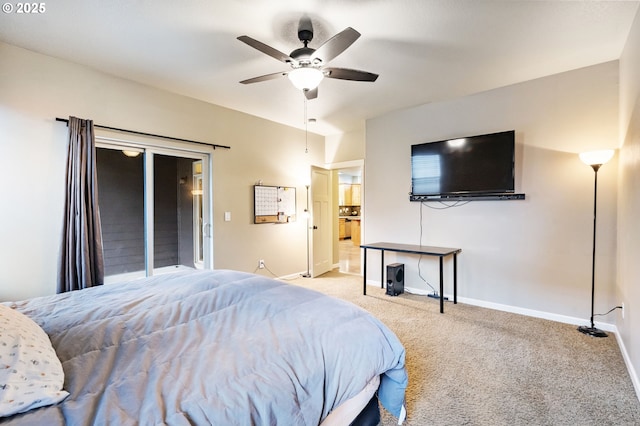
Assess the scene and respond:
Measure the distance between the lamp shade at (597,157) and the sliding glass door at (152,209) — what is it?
420 cm

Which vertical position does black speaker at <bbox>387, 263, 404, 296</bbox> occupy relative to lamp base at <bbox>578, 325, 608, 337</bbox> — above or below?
above

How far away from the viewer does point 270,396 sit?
3.33 ft

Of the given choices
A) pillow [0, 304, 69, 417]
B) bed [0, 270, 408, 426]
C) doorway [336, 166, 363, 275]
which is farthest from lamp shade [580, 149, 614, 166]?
doorway [336, 166, 363, 275]

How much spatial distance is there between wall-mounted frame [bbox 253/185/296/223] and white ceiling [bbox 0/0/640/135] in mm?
1594

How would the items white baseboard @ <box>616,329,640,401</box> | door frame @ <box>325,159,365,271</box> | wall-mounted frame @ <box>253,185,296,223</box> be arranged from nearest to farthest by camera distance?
white baseboard @ <box>616,329,640,401</box>, wall-mounted frame @ <box>253,185,296,223</box>, door frame @ <box>325,159,365,271</box>

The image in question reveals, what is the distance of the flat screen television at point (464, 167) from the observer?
3.36m

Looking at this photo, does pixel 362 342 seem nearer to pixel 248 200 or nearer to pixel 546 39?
pixel 546 39

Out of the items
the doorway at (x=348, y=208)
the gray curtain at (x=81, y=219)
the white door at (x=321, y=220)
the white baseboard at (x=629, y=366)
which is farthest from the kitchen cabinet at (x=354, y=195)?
the gray curtain at (x=81, y=219)

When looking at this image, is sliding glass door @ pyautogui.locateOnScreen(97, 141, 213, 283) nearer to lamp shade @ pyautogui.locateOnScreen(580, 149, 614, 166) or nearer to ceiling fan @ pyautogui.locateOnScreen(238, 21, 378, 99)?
ceiling fan @ pyautogui.locateOnScreen(238, 21, 378, 99)

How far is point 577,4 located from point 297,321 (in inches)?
111

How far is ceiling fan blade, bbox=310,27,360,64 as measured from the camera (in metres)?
1.85

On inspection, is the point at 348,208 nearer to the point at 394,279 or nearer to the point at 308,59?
the point at 394,279

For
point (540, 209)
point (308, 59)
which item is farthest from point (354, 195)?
point (308, 59)

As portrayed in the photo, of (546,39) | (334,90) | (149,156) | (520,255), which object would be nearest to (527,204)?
(520,255)
